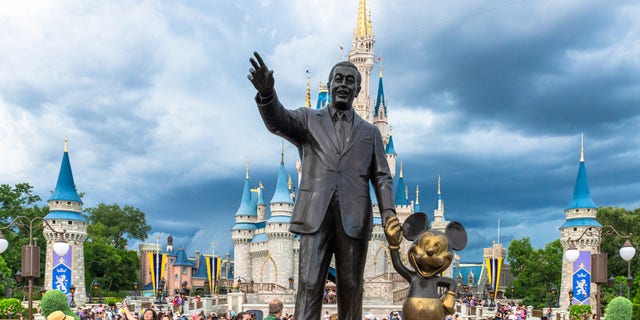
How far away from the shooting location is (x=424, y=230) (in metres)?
5.38

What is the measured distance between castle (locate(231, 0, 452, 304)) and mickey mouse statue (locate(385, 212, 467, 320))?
41441mm

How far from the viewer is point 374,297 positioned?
165ft

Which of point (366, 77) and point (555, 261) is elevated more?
point (366, 77)

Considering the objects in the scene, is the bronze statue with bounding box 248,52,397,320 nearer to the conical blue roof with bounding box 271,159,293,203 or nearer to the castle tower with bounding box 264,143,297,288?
the castle tower with bounding box 264,143,297,288

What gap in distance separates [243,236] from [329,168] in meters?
58.2

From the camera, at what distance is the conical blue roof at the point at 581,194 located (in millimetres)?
46781

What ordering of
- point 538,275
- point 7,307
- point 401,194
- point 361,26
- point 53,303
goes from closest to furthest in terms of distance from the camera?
point 53,303 < point 7,307 < point 538,275 < point 401,194 < point 361,26

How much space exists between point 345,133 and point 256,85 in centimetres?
87

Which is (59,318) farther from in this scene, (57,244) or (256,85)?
(57,244)

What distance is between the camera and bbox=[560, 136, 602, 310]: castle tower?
42625mm

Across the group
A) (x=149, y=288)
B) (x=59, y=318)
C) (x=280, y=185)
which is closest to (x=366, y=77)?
(x=280, y=185)

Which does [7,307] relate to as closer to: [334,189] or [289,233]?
[334,189]

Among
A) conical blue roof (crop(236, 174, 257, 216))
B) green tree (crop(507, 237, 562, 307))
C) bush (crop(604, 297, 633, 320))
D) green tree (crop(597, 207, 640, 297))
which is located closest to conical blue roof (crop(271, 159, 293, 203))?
conical blue roof (crop(236, 174, 257, 216))

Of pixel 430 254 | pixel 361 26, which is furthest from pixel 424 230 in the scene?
pixel 361 26
